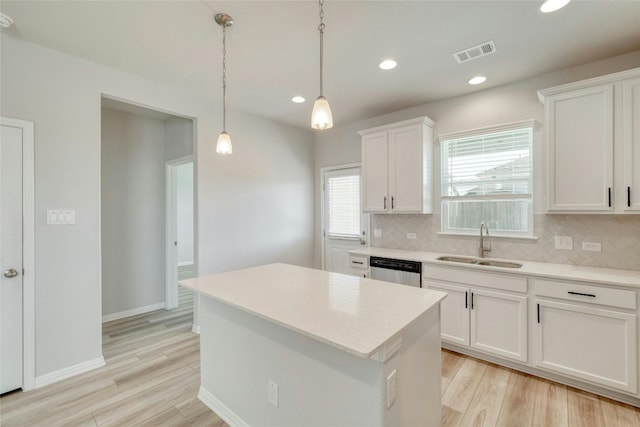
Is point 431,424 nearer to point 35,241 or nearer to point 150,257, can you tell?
point 35,241

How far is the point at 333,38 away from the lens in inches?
90.5

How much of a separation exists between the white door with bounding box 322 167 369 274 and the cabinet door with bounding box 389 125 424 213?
2.79ft

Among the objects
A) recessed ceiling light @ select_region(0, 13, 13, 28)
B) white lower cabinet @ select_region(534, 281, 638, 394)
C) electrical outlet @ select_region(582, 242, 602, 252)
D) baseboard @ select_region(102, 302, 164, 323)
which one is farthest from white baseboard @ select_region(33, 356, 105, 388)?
electrical outlet @ select_region(582, 242, 602, 252)

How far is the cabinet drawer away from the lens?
83.1 inches

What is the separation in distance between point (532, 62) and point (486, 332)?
2547mm

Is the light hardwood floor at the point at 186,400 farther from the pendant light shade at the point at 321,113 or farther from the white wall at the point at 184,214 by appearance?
the white wall at the point at 184,214

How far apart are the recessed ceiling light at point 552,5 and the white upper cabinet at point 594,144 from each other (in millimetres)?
826

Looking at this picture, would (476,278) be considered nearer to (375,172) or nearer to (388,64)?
(375,172)

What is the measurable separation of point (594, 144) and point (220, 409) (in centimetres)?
364

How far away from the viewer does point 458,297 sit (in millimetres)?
2885

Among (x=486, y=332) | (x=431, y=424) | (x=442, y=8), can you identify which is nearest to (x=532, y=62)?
(x=442, y=8)

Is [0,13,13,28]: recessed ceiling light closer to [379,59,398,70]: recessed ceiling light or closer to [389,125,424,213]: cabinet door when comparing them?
[379,59,398,70]: recessed ceiling light

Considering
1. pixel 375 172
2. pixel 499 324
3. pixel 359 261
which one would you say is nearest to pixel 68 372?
pixel 359 261

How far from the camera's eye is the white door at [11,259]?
228cm
